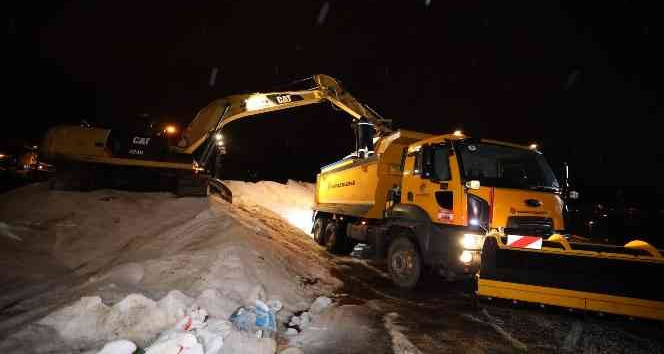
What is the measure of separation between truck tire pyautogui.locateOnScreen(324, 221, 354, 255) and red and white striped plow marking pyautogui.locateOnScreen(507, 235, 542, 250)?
5903 millimetres

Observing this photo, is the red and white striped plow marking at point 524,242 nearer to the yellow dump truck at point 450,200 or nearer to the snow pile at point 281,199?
the yellow dump truck at point 450,200

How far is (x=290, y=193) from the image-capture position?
18297mm

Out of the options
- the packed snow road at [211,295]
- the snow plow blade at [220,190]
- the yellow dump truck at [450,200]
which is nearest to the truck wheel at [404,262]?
the yellow dump truck at [450,200]

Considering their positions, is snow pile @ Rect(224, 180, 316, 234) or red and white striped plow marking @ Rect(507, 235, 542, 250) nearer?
red and white striped plow marking @ Rect(507, 235, 542, 250)

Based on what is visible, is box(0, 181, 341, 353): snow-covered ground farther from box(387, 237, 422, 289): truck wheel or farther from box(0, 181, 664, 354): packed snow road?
box(387, 237, 422, 289): truck wheel

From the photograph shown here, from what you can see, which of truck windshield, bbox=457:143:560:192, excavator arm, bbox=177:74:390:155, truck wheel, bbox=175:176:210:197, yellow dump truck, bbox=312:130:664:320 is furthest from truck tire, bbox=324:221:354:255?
truck windshield, bbox=457:143:560:192


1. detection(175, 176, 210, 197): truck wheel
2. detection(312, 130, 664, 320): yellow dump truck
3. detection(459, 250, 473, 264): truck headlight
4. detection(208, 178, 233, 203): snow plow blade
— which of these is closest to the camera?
detection(312, 130, 664, 320): yellow dump truck

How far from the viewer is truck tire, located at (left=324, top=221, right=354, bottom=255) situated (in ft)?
35.0

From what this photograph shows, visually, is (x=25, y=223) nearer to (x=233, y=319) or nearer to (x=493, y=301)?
(x=233, y=319)

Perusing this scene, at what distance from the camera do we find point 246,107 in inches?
472

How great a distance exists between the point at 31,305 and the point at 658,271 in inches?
298

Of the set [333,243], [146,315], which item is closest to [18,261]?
[146,315]

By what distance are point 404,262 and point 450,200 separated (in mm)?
1593

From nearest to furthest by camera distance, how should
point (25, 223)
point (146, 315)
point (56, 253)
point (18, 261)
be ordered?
point (146, 315) < point (18, 261) < point (56, 253) < point (25, 223)
